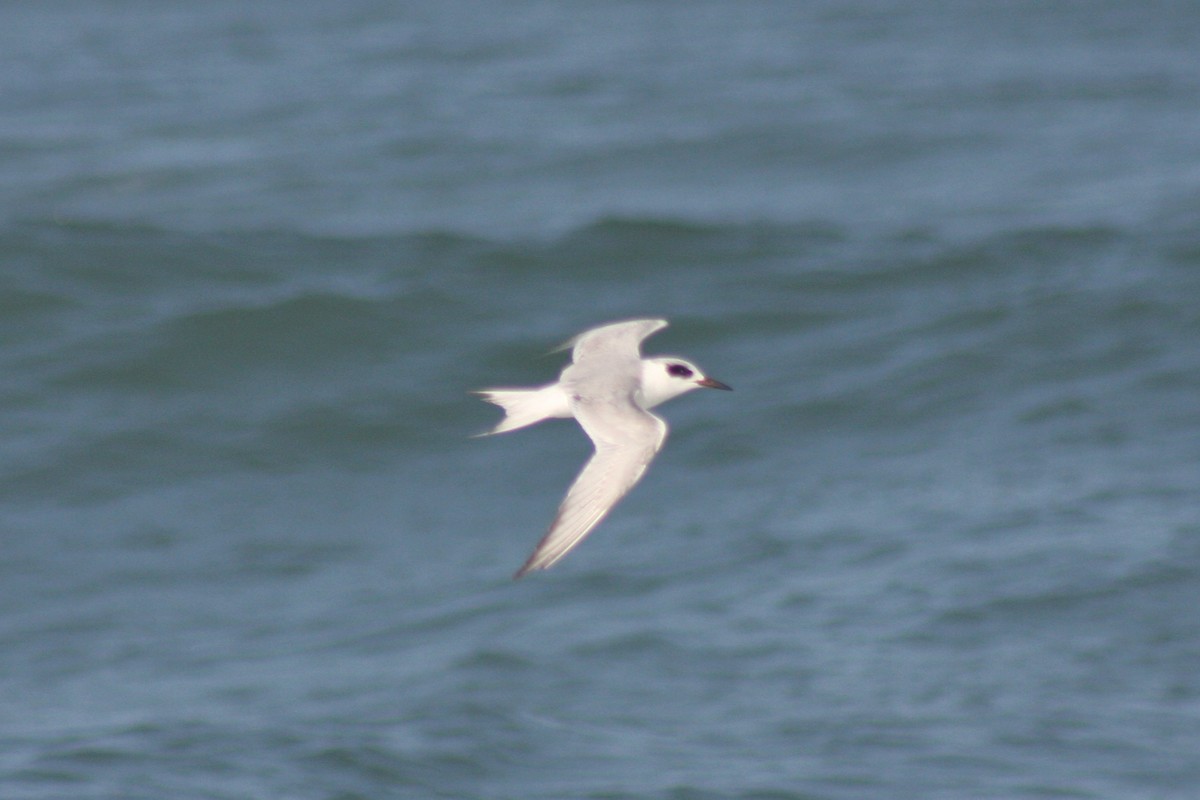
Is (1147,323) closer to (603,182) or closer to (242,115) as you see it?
(603,182)

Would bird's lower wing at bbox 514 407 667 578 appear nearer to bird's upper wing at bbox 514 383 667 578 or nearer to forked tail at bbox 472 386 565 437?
bird's upper wing at bbox 514 383 667 578

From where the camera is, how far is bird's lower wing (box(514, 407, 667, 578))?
197 inches

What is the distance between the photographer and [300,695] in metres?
11.3

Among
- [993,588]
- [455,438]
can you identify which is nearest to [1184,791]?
[993,588]

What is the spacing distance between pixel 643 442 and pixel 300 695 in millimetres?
6224

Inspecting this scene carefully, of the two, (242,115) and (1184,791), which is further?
(242,115)

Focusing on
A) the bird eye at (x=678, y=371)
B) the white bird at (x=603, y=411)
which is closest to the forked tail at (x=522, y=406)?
the white bird at (x=603, y=411)

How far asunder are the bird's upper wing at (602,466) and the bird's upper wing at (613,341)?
3.01 ft

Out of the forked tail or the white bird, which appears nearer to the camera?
the white bird

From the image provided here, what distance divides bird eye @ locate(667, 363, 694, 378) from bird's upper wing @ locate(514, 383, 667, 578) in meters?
0.61

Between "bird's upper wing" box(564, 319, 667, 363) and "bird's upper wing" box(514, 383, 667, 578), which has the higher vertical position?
"bird's upper wing" box(564, 319, 667, 363)

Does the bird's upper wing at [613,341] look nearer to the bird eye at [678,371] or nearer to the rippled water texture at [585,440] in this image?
the bird eye at [678,371]

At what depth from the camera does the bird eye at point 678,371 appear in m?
7.12

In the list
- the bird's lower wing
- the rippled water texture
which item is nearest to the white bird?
the bird's lower wing
